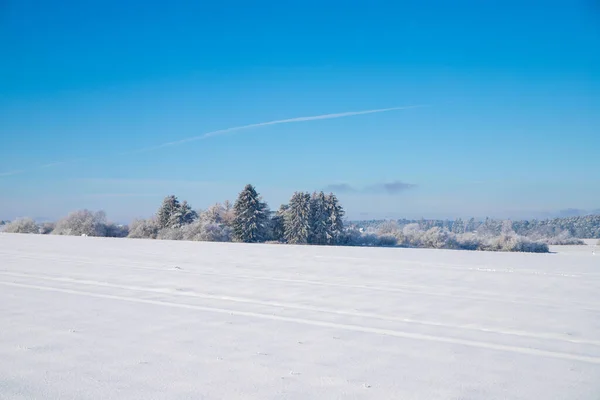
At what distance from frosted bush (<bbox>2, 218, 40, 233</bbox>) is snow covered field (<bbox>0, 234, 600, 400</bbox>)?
4627cm

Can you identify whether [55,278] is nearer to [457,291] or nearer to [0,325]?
[0,325]

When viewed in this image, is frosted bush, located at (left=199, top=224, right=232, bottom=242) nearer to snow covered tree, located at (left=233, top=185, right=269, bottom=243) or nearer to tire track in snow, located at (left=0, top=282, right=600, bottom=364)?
snow covered tree, located at (left=233, top=185, right=269, bottom=243)

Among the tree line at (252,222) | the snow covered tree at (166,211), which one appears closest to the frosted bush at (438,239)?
the tree line at (252,222)

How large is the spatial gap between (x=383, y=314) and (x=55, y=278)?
27.1 ft

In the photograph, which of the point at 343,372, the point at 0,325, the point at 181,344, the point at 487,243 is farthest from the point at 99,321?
the point at 487,243

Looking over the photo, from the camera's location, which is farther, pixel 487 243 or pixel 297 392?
pixel 487 243

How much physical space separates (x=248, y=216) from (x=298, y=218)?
556 cm

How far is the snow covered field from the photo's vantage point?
4.38 m

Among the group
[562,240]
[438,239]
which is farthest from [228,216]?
[562,240]

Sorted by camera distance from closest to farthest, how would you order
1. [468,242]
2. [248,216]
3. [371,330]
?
1. [371,330]
2. [468,242]
3. [248,216]

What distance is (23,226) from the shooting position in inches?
2024

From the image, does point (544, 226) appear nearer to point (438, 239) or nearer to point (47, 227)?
point (438, 239)

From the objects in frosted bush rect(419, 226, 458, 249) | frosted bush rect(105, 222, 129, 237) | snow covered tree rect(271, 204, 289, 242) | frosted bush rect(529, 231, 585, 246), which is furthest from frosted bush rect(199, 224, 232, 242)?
frosted bush rect(529, 231, 585, 246)

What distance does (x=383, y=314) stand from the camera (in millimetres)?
7684
